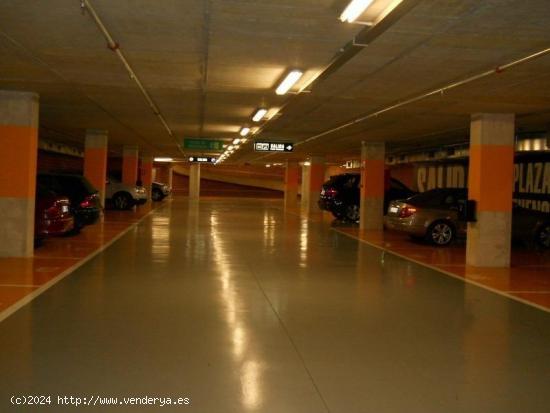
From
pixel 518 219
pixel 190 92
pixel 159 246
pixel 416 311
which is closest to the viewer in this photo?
pixel 416 311

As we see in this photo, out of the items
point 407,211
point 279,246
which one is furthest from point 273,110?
point 407,211

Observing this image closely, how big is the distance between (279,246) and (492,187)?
4825 mm

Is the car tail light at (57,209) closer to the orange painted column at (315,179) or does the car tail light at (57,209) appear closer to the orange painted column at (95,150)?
the orange painted column at (95,150)

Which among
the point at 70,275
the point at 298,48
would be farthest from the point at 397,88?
the point at 70,275

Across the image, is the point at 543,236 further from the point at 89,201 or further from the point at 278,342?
the point at 278,342

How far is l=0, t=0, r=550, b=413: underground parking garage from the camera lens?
5000 millimetres

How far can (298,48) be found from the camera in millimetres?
7824

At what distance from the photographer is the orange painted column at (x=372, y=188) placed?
21.4 meters

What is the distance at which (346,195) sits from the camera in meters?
23.6

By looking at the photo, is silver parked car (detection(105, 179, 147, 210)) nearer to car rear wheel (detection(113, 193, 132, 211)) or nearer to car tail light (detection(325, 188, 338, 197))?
car rear wheel (detection(113, 193, 132, 211))

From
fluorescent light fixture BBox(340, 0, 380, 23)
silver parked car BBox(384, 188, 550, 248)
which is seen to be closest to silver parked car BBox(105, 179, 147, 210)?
silver parked car BBox(384, 188, 550, 248)

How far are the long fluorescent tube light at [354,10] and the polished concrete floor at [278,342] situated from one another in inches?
120

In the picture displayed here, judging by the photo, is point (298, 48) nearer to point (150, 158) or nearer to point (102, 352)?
point (102, 352)

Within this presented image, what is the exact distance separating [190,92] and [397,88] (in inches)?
145
